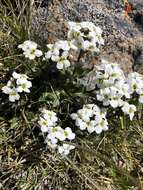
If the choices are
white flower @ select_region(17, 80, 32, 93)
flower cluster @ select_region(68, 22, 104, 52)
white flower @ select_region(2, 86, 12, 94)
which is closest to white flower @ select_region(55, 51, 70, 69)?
flower cluster @ select_region(68, 22, 104, 52)

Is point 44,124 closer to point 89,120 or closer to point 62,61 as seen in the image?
point 89,120

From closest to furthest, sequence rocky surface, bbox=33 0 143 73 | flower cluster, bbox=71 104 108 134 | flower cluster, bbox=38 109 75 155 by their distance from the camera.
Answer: flower cluster, bbox=38 109 75 155 < flower cluster, bbox=71 104 108 134 < rocky surface, bbox=33 0 143 73

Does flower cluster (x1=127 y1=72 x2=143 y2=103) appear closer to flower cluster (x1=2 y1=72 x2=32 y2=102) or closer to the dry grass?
the dry grass

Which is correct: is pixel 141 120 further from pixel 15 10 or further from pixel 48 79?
pixel 15 10

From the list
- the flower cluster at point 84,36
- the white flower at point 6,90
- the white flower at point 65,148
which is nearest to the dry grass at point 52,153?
the white flower at point 65,148

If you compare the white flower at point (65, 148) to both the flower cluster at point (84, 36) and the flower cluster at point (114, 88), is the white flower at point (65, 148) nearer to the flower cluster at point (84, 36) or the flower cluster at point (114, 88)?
the flower cluster at point (114, 88)

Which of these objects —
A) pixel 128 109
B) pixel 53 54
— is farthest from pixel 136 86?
pixel 53 54
